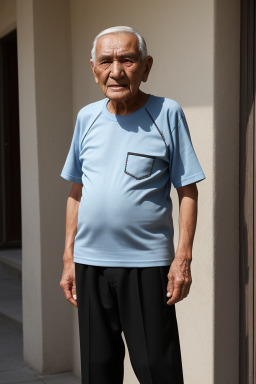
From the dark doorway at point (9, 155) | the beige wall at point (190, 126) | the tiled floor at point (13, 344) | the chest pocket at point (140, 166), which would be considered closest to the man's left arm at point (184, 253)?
the chest pocket at point (140, 166)

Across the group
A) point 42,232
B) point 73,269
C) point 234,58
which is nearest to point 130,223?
point 73,269

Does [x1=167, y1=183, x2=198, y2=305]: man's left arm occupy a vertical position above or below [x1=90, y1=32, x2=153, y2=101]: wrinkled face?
below

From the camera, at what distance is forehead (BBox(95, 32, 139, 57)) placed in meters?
2.49

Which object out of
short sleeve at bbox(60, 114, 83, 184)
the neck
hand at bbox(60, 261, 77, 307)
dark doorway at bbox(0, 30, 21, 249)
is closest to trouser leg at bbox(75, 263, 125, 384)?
hand at bbox(60, 261, 77, 307)

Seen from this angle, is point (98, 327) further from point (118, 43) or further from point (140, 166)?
point (118, 43)

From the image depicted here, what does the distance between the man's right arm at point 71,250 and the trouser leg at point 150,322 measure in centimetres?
29

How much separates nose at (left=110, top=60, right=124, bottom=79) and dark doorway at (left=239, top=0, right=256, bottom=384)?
110 cm

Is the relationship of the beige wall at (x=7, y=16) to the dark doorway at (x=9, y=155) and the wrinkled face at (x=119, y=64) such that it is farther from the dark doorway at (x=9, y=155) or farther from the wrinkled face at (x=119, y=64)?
the wrinkled face at (x=119, y=64)

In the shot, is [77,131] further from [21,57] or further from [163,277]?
[21,57]

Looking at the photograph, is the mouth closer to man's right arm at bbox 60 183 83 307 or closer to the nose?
the nose

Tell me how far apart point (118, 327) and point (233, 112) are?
132 centimetres

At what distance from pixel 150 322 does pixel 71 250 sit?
0.47m

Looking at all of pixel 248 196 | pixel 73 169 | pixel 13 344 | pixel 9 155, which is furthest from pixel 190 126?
pixel 9 155

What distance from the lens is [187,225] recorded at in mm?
2523
